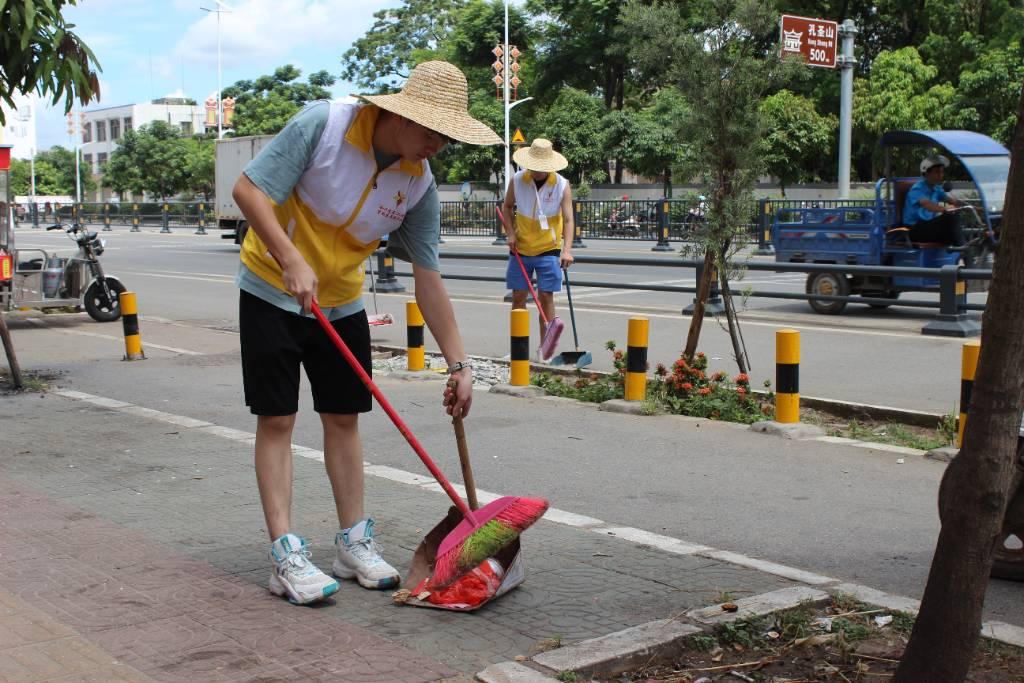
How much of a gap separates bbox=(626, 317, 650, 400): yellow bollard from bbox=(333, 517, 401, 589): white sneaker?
408 centimetres

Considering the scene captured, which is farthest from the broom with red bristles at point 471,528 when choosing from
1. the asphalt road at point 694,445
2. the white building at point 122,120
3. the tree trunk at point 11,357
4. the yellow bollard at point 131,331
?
the white building at point 122,120

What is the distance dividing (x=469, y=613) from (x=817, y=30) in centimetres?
2675

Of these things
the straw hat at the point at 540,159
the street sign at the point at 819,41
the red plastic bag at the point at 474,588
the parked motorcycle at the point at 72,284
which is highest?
the street sign at the point at 819,41

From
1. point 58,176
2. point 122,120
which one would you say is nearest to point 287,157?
point 58,176

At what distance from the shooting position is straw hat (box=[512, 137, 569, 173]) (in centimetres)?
1045

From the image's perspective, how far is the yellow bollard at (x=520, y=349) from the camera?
928 centimetres

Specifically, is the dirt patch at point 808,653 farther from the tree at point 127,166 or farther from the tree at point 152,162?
the tree at point 127,166

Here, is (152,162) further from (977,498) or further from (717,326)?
(977,498)

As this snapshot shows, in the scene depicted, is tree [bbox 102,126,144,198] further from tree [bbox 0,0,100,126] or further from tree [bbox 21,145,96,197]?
tree [bbox 0,0,100,126]

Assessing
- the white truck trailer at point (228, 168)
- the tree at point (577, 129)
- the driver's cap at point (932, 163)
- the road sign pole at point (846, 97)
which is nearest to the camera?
the driver's cap at point (932, 163)

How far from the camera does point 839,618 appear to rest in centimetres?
409

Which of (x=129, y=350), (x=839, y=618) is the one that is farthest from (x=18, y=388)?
(x=839, y=618)

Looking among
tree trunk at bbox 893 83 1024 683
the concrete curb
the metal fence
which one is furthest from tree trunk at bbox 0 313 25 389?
the metal fence

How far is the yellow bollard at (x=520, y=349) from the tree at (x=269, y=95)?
60.5 metres
